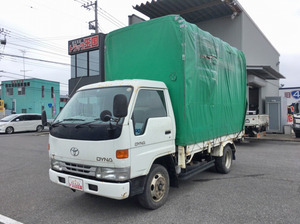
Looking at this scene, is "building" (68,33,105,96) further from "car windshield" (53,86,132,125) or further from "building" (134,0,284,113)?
"car windshield" (53,86,132,125)

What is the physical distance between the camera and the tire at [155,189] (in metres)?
3.74

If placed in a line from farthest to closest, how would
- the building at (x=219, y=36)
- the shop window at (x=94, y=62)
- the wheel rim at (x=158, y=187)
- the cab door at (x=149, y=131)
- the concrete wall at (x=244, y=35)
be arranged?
the shop window at (x=94, y=62) < the concrete wall at (x=244, y=35) < the building at (x=219, y=36) < the wheel rim at (x=158, y=187) < the cab door at (x=149, y=131)

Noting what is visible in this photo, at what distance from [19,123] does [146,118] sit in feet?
65.6

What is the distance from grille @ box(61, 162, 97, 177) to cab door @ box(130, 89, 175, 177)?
2.11 feet

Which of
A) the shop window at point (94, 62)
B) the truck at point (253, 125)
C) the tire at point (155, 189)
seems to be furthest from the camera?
the shop window at point (94, 62)

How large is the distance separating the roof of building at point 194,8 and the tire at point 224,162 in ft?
33.5

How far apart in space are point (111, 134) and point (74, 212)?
67.6 inches

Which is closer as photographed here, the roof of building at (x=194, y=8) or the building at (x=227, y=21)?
the roof of building at (x=194, y=8)

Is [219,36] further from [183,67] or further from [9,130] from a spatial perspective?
[9,130]

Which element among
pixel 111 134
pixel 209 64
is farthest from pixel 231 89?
pixel 111 134

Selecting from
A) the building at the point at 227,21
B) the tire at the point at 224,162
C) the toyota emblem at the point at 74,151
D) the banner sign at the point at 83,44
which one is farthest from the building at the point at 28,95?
the toyota emblem at the point at 74,151

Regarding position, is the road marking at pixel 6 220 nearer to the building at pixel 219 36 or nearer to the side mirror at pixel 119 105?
the side mirror at pixel 119 105

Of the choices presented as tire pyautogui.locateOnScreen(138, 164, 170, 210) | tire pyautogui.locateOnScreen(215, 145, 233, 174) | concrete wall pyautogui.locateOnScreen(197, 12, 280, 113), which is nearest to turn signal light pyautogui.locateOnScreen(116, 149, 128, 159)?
tire pyautogui.locateOnScreen(138, 164, 170, 210)

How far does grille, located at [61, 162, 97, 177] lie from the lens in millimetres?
3514
